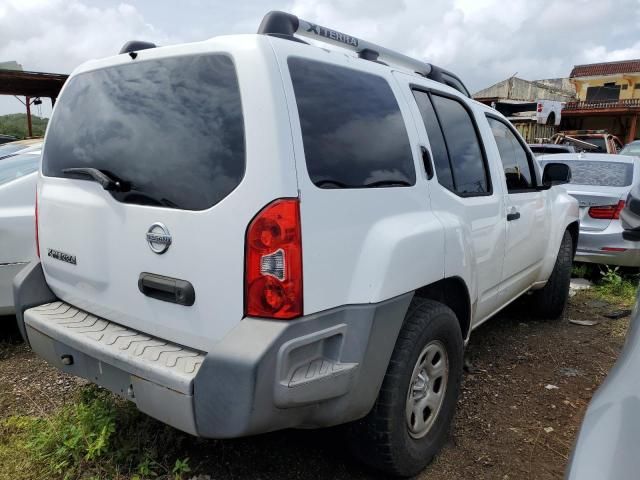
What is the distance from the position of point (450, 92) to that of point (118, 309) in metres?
2.22

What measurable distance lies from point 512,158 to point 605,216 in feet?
8.16

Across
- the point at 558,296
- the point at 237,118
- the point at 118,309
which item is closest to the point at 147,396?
the point at 118,309

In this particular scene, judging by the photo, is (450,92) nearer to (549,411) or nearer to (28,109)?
(549,411)

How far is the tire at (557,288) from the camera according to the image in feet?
15.4

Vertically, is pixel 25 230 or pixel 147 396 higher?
pixel 25 230

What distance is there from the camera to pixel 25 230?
11.8 feet

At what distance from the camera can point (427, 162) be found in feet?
8.41

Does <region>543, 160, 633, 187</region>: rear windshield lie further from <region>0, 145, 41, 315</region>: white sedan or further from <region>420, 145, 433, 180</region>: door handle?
<region>0, 145, 41, 315</region>: white sedan

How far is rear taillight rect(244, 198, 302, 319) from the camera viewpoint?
5.99ft

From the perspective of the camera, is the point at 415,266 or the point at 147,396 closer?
the point at 147,396

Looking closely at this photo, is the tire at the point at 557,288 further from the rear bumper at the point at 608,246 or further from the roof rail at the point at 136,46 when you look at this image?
the roof rail at the point at 136,46

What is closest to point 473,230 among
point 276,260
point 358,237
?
point 358,237

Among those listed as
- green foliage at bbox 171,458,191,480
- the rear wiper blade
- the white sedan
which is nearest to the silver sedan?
green foliage at bbox 171,458,191,480

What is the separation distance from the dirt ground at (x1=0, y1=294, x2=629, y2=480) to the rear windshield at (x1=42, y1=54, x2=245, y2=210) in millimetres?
1301
